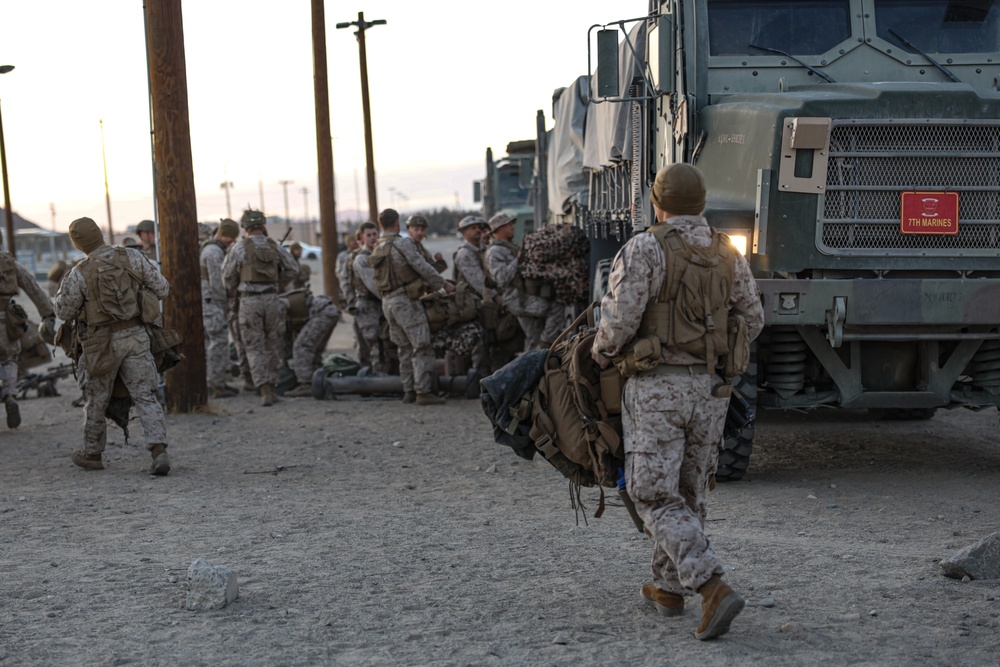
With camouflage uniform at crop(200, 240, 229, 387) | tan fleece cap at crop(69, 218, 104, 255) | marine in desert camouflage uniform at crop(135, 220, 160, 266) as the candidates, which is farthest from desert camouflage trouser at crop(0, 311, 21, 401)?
marine in desert camouflage uniform at crop(135, 220, 160, 266)

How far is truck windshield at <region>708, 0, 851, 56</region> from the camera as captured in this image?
7.70m

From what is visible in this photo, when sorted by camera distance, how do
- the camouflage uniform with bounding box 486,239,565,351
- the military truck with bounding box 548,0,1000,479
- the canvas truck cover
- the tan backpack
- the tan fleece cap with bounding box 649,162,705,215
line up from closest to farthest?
the tan fleece cap with bounding box 649,162,705,215 → the tan backpack → the military truck with bounding box 548,0,1000,479 → the camouflage uniform with bounding box 486,239,565,351 → the canvas truck cover

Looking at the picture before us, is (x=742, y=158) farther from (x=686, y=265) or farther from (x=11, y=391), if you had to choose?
(x=11, y=391)

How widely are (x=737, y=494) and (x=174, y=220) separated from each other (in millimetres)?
5775

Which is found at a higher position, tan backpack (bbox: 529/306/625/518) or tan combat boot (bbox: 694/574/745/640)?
tan backpack (bbox: 529/306/625/518)

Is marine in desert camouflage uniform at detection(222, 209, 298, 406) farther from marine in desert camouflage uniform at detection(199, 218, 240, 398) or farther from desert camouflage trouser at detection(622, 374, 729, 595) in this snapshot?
desert camouflage trouser at detection(622, 374, 729, 595)

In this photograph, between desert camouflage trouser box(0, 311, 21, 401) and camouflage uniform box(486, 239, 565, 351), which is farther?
camouflage uniform box(486, 239, 565, 351)

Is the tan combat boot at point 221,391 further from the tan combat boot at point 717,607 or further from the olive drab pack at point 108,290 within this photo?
the tan combat boot at point 717,607

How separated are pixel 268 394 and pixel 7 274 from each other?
9.02 feet

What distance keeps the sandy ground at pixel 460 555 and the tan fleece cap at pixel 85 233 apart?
1.57 metres

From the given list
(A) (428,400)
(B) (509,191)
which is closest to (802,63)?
(A) (428,400)

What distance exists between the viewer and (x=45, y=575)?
5531 mm

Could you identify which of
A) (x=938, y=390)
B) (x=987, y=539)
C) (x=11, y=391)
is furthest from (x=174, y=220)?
→ (x=987, y=539)

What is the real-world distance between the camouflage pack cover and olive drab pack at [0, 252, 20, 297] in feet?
14.1
